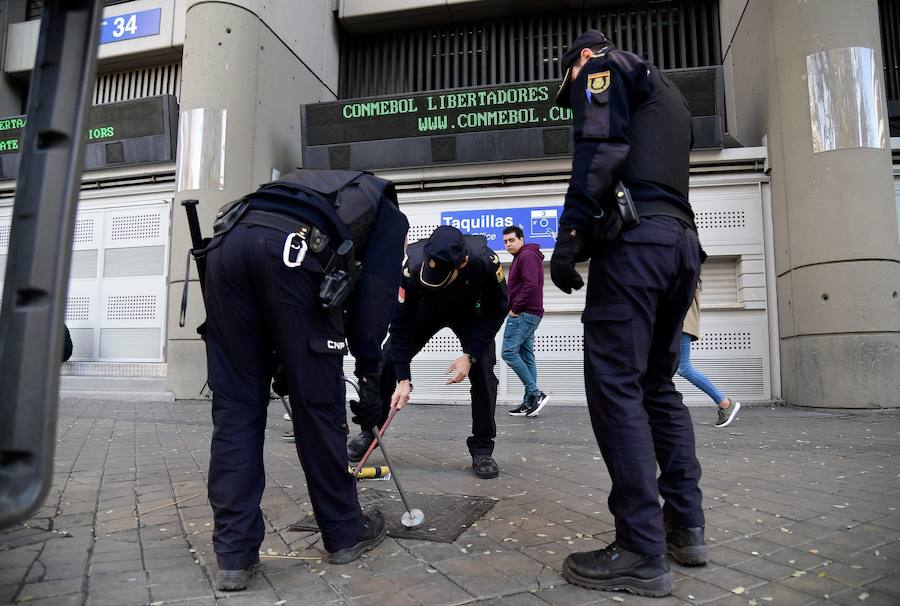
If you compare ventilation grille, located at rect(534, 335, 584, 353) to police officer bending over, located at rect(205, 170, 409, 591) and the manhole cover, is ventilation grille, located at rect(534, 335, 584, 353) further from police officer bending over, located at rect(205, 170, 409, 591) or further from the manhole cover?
police officer bending over, located at rect(205, 170, 409, 591)

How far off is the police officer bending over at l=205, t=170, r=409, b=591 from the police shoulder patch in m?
1.03

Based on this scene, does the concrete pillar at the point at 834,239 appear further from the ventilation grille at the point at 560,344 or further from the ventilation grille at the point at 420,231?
the ventilation grille at the point at 420,231

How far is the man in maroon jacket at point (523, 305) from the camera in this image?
6.64 m

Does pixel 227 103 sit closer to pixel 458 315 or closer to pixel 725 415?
pixel 458 315

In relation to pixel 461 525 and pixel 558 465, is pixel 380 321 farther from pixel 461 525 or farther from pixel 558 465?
pixel 558 465

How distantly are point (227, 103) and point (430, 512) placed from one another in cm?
789

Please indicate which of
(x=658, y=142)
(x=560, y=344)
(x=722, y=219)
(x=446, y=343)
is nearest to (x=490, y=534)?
(x=658, y=142)

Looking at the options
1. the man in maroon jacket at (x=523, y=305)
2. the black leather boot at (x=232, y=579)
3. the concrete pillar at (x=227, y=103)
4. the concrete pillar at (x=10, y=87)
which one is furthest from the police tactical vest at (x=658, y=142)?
the concrete pillar at (x=10, y=87)

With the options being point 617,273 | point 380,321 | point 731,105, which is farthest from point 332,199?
point 731,105

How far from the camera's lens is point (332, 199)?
2318 mm

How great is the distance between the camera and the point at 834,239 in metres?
6.82

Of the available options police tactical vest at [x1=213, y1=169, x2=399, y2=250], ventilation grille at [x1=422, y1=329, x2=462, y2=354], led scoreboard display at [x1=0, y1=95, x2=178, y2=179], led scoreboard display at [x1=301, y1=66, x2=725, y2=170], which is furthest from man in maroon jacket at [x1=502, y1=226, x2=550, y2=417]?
led scoreboard display at [x1=0, y1=95, x2=178, y2=179]

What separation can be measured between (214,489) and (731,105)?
10094 mm

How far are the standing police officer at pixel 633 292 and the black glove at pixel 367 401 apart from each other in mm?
847
